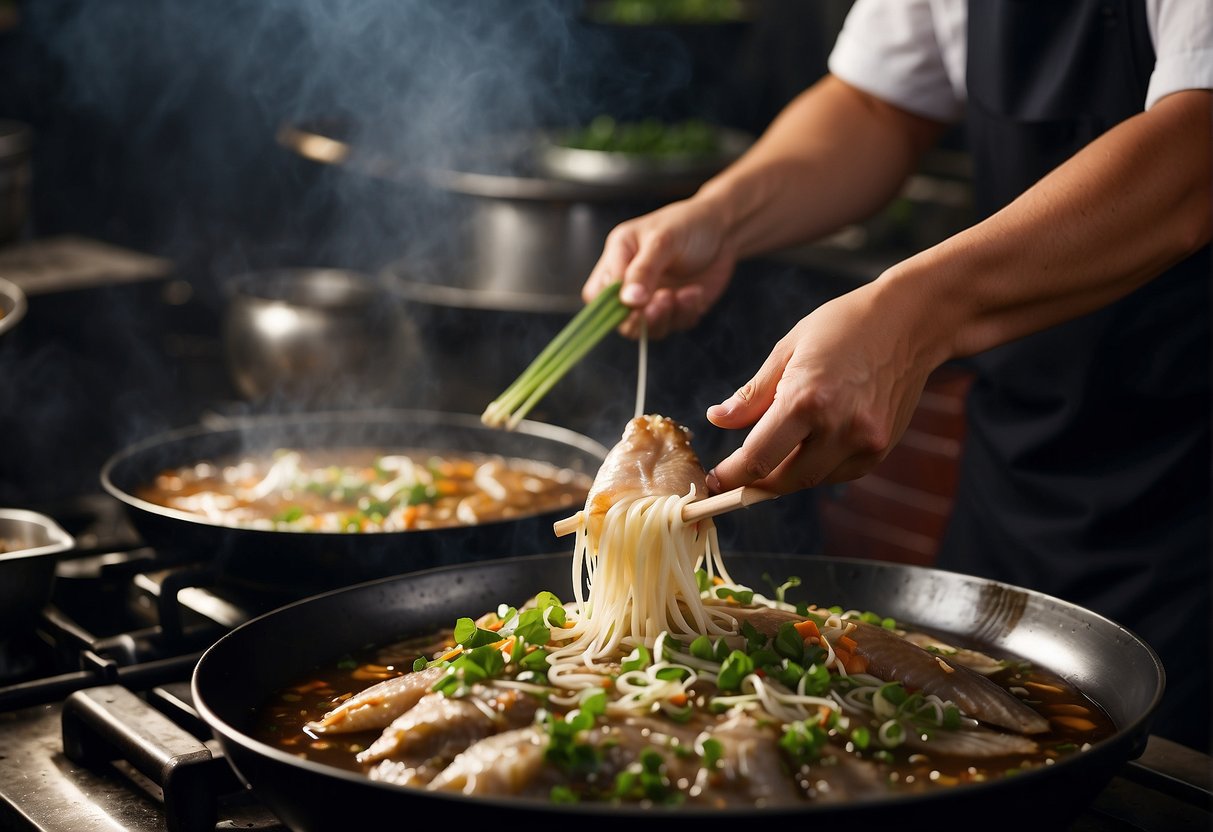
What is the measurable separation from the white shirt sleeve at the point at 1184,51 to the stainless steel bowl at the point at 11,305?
2.21 metres

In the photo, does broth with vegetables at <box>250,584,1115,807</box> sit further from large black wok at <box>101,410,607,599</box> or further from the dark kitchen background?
the dark kitchen background

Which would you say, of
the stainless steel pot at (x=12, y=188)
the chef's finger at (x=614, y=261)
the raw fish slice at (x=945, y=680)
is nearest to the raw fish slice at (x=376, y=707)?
the raw fish slice at (x=945, y=680)

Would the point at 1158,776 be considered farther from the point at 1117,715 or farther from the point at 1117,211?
the point at 1117,211

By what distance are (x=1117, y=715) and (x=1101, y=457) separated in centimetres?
119

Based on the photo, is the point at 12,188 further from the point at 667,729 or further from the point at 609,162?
the point at 667,729

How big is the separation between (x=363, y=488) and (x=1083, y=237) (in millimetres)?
1794

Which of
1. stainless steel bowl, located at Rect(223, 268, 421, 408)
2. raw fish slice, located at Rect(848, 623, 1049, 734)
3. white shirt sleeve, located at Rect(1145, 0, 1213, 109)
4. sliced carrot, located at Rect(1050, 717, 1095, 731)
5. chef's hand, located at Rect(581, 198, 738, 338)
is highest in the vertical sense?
white shirt sleeve, located at Rect(1145, 0, 1213, 109)

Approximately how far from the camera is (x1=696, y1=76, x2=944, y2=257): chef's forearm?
2992 millimetres

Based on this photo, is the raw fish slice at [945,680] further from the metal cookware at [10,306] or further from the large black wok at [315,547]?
the metal cookware at [10,306]

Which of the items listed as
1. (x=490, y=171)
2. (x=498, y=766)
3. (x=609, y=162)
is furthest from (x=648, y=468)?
(x=609, y=162)

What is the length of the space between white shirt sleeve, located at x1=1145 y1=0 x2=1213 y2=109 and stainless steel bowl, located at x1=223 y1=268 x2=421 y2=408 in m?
2.44

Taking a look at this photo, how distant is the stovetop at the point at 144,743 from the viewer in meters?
1.81

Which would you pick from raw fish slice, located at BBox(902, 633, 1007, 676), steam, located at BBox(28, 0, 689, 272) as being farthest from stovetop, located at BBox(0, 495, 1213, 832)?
steam, located at BBox(28, 0, 689, 272)

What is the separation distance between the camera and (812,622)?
Result: 2.00 metres
